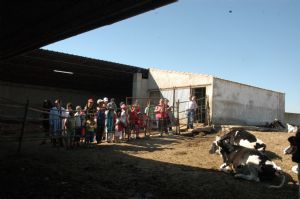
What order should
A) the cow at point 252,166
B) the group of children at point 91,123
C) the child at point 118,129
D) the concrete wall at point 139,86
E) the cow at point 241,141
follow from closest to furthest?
the cow at point 252,166 < the cow at point 241,141 < the group of children at point 91,123 < the child at point 118,129 < the concrete wall at point 139,86

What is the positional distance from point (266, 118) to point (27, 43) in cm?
1898

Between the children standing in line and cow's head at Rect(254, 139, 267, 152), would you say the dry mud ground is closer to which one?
cow's head at Rect(254, 139, 267, 152)

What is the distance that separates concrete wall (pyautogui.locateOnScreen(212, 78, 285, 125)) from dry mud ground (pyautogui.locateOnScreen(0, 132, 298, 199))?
755cm

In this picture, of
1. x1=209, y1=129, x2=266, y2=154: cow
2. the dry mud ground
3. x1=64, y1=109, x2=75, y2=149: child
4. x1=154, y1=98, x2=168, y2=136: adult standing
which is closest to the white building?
x1=154, y1=98, x2=168, y2=136: adult standing

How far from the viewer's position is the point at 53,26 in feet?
33.8

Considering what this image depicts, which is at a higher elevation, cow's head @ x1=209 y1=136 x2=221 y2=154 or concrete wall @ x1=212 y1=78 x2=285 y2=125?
concrete wall @ x1=212 y1=78 x2=285 y2=125

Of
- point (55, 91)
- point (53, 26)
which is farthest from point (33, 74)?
point (53, 26)

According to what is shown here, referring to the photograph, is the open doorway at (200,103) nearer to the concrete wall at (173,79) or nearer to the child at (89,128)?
the concrete wall at (173,79)

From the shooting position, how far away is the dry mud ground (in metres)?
8.41

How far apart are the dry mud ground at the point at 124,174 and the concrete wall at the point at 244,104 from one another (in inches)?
297

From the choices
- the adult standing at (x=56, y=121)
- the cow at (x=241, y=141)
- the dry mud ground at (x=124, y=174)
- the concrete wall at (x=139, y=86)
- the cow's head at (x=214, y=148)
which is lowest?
the dry mud ground at (x=124, y=174)

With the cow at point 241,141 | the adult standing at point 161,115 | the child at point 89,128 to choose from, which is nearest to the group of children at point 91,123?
the child at point 89,128

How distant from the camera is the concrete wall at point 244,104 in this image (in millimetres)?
22516

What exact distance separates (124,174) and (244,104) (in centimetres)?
1584
